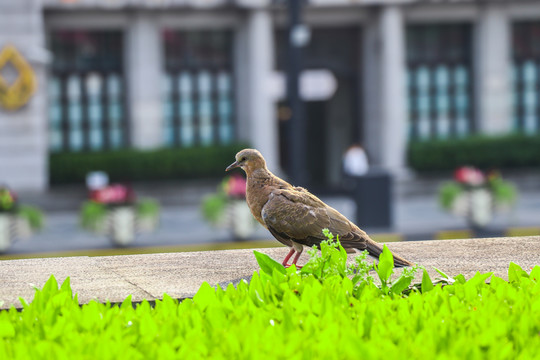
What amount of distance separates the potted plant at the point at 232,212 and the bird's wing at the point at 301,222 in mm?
12225

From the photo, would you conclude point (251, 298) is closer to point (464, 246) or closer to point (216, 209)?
point (464, 246)

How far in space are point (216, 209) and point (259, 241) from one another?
121 centimetres

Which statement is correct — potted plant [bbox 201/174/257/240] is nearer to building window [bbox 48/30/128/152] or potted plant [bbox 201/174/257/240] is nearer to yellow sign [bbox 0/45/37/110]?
yellow sign [bbox 0/45/37/110]

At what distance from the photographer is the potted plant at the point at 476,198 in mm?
18203

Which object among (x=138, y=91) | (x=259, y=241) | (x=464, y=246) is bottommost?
(x=259, y=241)

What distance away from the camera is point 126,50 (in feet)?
87.1

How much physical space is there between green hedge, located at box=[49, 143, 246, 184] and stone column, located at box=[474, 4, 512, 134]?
315 inches

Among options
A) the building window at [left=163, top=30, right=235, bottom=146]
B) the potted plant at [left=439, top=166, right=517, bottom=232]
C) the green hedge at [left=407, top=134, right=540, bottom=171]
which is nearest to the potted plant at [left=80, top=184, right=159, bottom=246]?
the potted plant at [left=439, top=166, right=517, bottom=232]

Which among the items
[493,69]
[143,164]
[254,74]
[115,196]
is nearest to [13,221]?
[115,196]

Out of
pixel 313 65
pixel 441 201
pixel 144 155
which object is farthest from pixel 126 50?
pixel 441 201

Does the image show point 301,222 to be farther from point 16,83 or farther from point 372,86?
point 372,86

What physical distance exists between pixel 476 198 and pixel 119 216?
6981 millimetres

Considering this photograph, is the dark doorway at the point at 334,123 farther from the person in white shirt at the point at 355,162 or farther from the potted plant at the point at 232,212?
the potted plant at the point at 232,212

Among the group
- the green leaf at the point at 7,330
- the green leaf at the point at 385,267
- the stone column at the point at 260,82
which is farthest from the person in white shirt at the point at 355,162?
→ the green leaf at the point at 7,330
